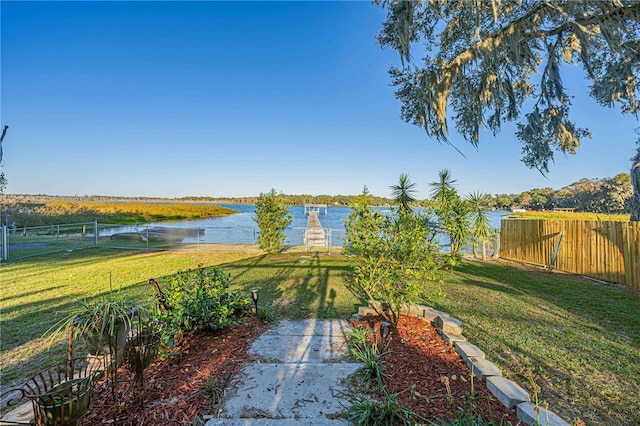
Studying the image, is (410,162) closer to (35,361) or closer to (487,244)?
(487,244)

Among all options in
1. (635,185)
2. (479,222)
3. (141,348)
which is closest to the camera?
(141,348)

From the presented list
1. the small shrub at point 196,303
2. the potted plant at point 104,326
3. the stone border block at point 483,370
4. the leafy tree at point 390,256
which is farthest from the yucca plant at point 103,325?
the stone border block at point 483,370

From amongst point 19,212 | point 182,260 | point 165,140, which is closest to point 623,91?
point 182,260

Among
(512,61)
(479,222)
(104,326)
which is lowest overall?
(104,326)

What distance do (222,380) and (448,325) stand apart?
7.16ft

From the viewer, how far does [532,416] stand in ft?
5.25

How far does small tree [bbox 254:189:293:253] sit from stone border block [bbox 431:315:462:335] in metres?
7.36

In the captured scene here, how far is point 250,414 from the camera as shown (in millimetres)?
1678

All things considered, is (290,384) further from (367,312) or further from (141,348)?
(367,312)

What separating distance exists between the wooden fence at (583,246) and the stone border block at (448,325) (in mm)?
5309

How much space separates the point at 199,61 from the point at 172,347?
1076 cm

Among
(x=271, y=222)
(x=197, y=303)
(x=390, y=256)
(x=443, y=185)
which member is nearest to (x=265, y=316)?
(x=197, y=303)

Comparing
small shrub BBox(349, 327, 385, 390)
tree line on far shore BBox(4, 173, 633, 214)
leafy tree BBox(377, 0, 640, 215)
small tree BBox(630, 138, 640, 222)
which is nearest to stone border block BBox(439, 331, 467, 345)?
small shrub BBox(349, 327, 385, 390)

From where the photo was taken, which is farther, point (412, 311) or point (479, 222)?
point (479, 222)
